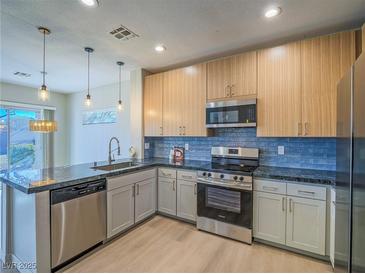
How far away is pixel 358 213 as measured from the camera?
1.16 metres

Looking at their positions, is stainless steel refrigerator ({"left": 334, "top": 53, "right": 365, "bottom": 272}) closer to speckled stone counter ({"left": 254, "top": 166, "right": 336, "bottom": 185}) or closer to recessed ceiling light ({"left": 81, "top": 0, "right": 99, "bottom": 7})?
speckled stone counter ({"left": 254, "top": 166, "right": 336, "bottom": 185})

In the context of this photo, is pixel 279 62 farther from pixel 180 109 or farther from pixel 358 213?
pixel 358 213

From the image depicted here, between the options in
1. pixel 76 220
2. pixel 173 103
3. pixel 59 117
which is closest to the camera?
pixel 76 220

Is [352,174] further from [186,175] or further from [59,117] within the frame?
[59,117]

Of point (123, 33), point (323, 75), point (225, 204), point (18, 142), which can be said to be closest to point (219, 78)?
point (323, 75)

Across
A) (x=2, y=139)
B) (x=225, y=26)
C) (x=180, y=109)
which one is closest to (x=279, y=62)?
(x=225, y=26)

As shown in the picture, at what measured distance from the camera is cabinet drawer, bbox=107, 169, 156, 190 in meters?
2.43

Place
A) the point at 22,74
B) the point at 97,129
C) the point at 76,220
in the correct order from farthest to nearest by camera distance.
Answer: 1. the point at 97,129
2. the point at 22,74
3. the point at 76,220

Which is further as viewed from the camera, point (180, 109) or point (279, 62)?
point (180, 109)

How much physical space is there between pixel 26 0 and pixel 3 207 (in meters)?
2.17

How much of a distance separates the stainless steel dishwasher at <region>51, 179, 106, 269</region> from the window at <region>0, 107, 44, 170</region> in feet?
12.8

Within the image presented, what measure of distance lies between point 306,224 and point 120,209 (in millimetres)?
2282

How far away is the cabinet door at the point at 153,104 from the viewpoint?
351 centimetres

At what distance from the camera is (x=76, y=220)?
2045 millimetres
